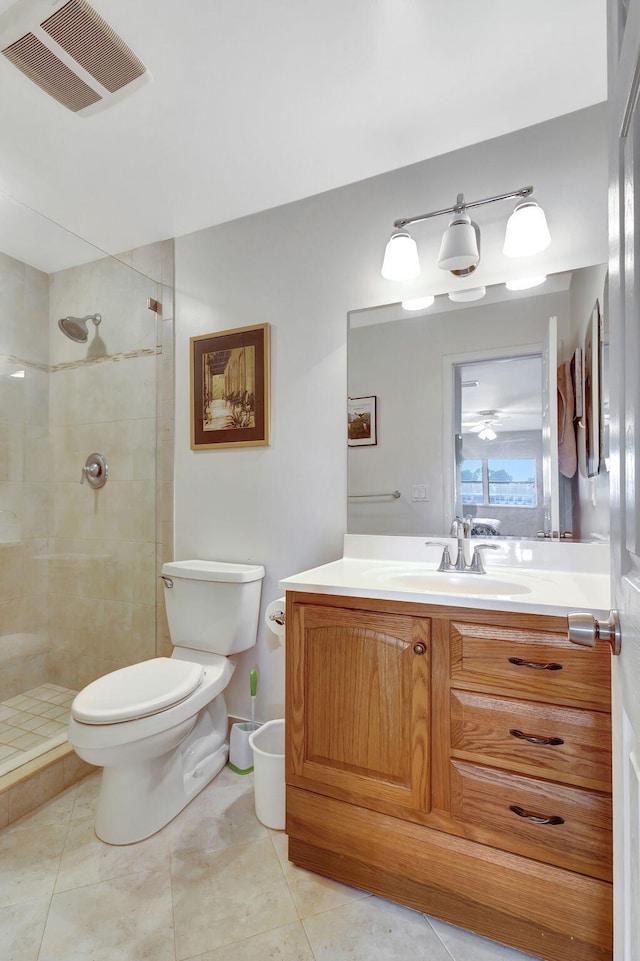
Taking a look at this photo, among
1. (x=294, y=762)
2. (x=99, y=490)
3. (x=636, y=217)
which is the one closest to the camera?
(x=636, y=217)

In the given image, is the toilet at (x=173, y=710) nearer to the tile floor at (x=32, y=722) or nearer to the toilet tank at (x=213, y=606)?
the toilet tank at (x=213, y=606)

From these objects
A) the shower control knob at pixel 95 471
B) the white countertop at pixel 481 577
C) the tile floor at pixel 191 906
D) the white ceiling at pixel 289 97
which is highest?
the white ceiling at pixel 289 97

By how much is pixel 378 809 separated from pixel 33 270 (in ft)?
8.57

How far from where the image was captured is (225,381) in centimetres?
209

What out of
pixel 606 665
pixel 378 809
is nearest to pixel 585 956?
pixel 378 809

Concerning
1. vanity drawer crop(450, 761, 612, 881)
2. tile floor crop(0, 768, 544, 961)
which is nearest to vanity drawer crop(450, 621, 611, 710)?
vanity drawer crop(450, 761, 612, 881)

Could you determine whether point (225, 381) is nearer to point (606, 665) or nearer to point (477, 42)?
point (477, 42)

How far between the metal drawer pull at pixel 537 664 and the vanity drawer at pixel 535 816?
25 cm

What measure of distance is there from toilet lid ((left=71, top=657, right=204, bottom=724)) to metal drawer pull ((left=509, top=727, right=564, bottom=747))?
1012 mm

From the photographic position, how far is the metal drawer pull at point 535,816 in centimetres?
104

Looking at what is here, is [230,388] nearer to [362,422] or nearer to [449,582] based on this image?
[362,422]

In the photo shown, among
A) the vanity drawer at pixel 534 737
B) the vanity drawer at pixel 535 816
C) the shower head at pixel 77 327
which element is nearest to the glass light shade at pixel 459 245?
the vanity drawer at pixel 534 737

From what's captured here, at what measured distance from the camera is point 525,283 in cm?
155

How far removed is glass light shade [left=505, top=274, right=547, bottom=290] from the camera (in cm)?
153
